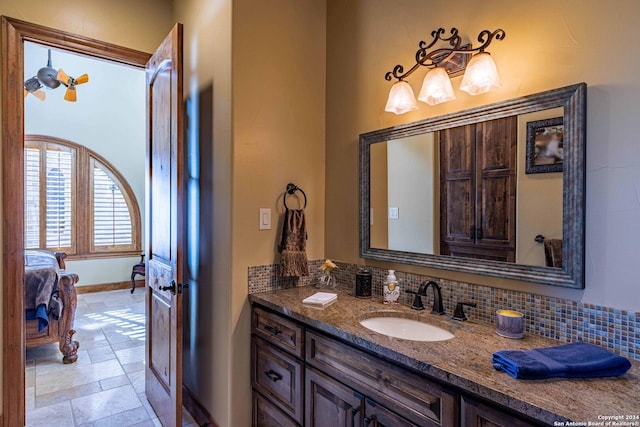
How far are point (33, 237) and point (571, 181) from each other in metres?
6.82

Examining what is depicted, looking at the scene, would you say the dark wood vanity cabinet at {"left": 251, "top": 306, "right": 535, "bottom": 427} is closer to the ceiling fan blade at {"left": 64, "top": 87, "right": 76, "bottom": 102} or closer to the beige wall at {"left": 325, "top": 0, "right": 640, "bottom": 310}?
the beige wall at {"left": 325, "top": 0, "right": 640, "bottom": 310}

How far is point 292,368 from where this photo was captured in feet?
5.47

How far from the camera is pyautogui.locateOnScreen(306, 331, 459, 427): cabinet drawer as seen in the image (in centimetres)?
104

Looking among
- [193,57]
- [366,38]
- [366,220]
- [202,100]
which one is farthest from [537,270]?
[193,57]

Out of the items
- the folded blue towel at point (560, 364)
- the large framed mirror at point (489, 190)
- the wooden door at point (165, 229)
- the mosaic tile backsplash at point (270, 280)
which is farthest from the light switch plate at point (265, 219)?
the folded blue towel at point (560, 364)

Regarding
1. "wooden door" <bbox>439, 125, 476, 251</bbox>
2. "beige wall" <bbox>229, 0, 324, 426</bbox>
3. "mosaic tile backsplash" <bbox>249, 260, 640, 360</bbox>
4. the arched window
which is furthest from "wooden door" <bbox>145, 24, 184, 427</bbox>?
the arched window

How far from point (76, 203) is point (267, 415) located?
5.57m

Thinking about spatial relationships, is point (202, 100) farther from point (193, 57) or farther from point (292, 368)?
point (292, 368)

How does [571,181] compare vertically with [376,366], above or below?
above

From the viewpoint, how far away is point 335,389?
1.43 m

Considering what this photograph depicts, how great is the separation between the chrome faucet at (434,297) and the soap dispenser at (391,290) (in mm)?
100

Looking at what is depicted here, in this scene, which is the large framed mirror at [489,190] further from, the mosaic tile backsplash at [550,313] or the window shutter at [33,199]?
the window shutter at [33,199]

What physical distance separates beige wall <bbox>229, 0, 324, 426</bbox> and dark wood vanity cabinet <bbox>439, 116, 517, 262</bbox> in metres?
0.88

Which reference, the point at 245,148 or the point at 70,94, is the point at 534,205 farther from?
the point at 70,94
